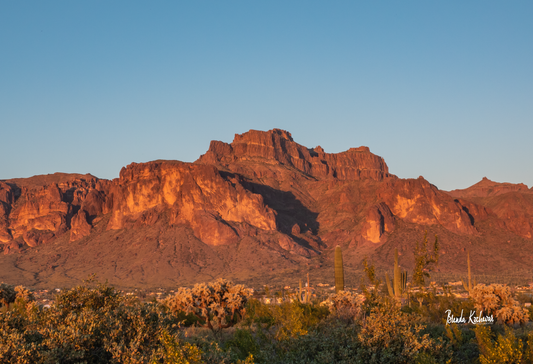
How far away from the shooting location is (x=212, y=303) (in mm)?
25781

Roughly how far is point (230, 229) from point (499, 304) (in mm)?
100632

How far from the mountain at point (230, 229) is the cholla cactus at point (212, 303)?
213ft

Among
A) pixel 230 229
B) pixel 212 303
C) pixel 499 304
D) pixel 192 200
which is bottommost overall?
pixel 499 304

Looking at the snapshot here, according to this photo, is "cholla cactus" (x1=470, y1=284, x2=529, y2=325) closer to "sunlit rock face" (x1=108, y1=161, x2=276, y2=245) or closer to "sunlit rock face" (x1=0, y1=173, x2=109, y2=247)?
"sunlit rock face" (x1=108, y1=161, x2=276, y2=245)

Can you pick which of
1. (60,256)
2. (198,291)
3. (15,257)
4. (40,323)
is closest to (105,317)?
(40,323)

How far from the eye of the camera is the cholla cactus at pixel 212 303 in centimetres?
2527

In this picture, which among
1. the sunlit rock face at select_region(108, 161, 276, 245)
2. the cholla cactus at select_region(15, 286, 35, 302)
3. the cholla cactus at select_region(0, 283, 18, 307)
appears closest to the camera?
the cholla cactus at select_region(15, 286, 35, 302)

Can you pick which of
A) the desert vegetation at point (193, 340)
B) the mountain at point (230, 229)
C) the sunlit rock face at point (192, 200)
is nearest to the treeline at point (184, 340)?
the desert vegetation at point (193, 340)

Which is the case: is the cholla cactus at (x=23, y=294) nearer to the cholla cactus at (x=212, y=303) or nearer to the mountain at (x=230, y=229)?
the cholla cactus at (x=212, y=303)

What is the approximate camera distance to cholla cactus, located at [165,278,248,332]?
995 inches

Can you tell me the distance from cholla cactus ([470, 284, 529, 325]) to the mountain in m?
62.0

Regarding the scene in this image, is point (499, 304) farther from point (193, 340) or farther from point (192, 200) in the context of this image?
point (192, 200)

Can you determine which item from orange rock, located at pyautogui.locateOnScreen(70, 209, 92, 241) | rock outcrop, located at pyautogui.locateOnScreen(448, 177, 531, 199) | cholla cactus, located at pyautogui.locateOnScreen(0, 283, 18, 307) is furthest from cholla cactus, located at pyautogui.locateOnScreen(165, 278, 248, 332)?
rock outcrop, located at pyautogui.locateOnScreen(448, 177, 531, 199)

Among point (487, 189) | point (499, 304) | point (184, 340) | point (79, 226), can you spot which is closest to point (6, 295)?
point (184, 340)
